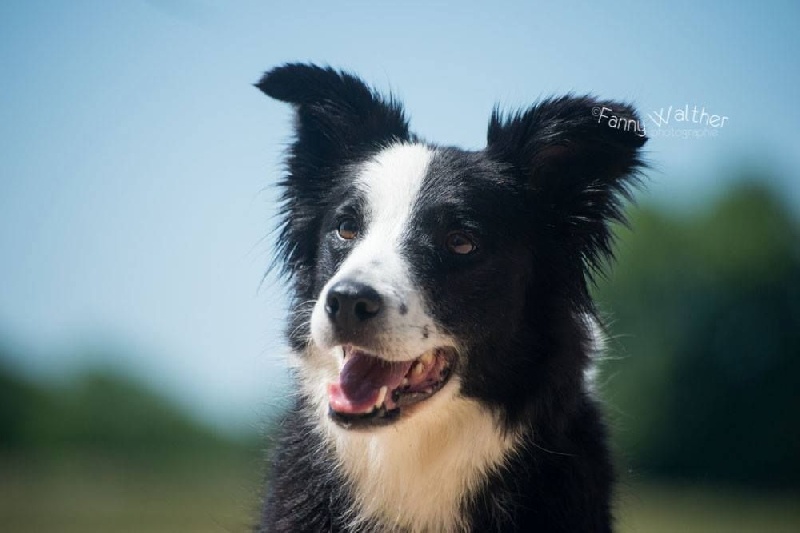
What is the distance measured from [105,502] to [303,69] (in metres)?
14.2

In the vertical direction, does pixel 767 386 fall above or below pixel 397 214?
below

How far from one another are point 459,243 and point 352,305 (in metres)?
0.81

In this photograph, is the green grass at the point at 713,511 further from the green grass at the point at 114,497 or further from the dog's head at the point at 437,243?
the dog's head at the point at 437,243

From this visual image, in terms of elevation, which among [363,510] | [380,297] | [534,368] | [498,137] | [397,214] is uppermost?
[498,137]

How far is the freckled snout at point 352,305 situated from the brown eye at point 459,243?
2.11ft

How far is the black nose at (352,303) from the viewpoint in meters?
Result: 4.19

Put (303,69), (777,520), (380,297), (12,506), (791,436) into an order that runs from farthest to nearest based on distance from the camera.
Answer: (791,436) → (777,520) → (12,506) → (303,69) → (380,297)

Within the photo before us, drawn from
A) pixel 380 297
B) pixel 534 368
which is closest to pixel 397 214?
pixel 380 297

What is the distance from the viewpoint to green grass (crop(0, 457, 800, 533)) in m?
14.8

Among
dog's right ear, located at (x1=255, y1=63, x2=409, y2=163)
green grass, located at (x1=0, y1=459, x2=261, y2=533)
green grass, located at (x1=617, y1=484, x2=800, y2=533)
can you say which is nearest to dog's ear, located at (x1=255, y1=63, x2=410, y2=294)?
dog's right ear, located at (x1=255, y1=63, x2=409, y2=163)

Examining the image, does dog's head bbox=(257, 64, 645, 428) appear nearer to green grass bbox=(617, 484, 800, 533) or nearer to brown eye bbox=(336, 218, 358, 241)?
brown eye bbox=(336, 218, 358, 241)

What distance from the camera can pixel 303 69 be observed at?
17.0 feet

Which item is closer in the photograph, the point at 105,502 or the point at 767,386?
the point at 105,502

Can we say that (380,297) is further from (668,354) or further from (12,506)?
(668,354)
